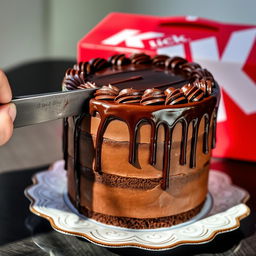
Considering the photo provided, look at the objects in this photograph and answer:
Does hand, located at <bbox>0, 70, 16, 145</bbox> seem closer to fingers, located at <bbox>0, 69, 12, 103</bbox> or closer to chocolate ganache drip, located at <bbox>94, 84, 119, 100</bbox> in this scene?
fingers, located at <bbox>0, 69, 12, 103</bbox>

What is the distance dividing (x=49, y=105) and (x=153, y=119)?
0.23 m

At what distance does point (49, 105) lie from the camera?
1.09m

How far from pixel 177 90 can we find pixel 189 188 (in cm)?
26

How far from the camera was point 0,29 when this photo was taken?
2.56 meters

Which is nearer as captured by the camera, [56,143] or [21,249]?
[21,249]

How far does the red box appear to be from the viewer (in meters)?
1.56

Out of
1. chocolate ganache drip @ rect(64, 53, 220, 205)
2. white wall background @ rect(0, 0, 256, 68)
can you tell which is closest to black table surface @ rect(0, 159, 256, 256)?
chocolate ganache drip @ rect(64, 53, 220, 205)

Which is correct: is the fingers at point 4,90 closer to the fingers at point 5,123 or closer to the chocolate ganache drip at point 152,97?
the fingers at point 5,123

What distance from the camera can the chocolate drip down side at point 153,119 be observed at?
3.63 feet

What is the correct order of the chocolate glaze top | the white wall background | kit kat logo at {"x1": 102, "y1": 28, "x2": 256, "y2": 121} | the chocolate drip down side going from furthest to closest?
the white wall background, kit kat logo at {"x1": 102, "y1": 28, "x2": 256, "y2": 121}, the chocolate glaze top, the chocolate drip down side

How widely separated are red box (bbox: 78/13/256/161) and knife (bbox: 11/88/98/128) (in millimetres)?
525

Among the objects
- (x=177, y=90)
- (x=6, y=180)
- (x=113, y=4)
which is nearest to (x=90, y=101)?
(x=177, y=90)

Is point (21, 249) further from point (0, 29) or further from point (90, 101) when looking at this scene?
point (0, 29)

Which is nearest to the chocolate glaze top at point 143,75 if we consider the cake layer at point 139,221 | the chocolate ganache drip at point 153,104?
the chocolate ganache drip at point 153,104
